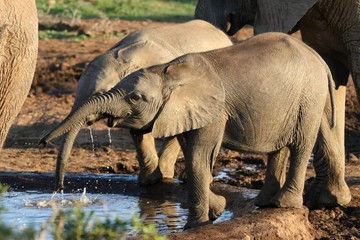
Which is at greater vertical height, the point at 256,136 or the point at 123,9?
the point at 123,9

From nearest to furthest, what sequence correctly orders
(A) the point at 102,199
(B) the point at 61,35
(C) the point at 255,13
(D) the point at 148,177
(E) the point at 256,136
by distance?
(E) the point at 256,136 < (A) the point at 102,199 < (D) the point at 148,177 < (C) the point at 255,13 < (B) the point at 61,35

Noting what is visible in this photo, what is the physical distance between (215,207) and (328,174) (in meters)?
0.99

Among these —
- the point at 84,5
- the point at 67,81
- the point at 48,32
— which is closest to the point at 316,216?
the point at 67,81

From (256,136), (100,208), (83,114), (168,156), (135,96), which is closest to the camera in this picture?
(83,114)

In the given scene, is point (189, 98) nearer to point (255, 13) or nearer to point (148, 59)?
point (148, 59)

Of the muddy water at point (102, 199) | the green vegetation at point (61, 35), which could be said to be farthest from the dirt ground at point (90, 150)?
the green vegetation at point (61, 35)

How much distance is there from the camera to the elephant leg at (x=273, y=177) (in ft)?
22.1

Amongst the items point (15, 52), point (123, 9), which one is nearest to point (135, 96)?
point (15, 52)

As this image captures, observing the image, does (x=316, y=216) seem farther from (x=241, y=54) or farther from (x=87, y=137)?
(x=87, y=137)

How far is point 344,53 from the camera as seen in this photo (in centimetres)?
777

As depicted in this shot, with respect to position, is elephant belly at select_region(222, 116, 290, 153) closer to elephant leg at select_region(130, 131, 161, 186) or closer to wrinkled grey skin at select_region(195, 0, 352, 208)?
wrinkled grey skin at select_region(195, 0, 352, 208)

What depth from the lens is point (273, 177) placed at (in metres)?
6.82

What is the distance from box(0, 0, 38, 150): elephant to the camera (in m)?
5.38

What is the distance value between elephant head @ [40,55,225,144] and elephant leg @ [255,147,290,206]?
0.69 metres
